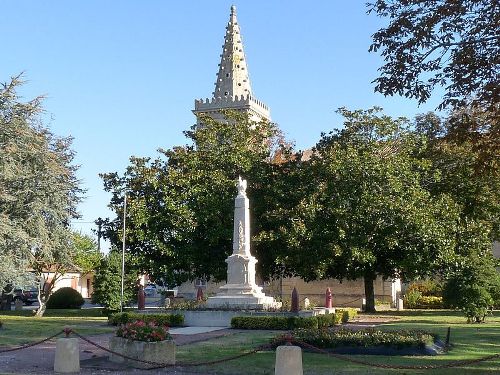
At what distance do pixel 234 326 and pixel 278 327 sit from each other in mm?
1825

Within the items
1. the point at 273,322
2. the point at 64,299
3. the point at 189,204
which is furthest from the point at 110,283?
the point at 273,322

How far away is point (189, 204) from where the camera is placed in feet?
116

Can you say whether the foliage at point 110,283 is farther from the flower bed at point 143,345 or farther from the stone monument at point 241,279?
the flower bed at point 143,345

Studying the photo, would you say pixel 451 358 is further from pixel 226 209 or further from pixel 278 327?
pixel 226 209

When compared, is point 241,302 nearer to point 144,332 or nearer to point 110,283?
point 110,283

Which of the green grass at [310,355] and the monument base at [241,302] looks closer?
the green grass at [310,355]

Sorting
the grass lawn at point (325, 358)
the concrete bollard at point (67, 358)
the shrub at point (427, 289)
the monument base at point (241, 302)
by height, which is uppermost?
the shrub at point (427, 289)

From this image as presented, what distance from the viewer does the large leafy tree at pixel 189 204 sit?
115 feet

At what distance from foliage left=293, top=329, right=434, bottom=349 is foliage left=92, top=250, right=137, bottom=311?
19104mm

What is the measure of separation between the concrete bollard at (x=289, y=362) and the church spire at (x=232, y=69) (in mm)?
67067

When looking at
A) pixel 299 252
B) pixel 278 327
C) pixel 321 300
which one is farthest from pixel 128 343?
pixel 321 300

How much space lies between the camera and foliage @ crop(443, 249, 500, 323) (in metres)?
26.0

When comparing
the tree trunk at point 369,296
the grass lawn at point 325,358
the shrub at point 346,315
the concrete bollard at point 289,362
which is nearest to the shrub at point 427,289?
the tree trunk at point 369,296

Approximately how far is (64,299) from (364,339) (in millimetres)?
32750
